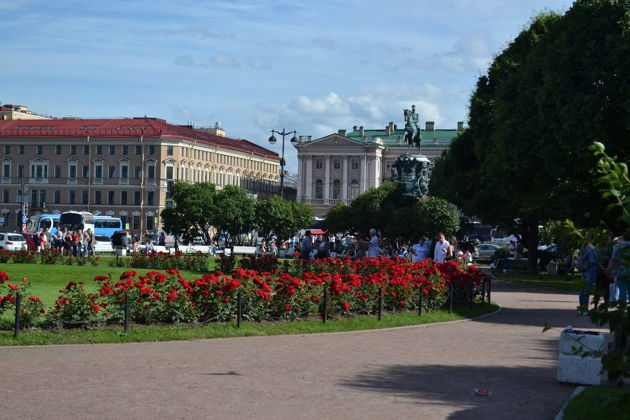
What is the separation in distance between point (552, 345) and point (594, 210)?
11.2 metres

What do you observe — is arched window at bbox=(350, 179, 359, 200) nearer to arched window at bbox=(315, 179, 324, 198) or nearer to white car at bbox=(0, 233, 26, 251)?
arched window at bbox=(315, 179, 324, 198)

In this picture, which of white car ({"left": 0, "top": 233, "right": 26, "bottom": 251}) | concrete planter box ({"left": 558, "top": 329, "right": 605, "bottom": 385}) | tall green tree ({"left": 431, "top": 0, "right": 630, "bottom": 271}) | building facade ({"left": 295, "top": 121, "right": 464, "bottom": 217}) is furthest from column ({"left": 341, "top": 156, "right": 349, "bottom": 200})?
concrete planter box ({"left": 558, "top": 329, "right": 605, "bottom": 385})

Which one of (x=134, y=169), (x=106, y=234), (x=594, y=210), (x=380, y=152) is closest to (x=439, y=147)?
(x=380, y=152)

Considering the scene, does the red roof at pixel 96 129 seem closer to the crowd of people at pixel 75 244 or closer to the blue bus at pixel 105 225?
the blue bus at pixel 105 225

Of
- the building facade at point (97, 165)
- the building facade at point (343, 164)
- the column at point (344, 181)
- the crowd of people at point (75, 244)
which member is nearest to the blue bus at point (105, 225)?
the building facade at point (97, 165)

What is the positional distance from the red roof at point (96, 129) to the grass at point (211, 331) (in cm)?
10127

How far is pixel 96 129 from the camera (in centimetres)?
12131

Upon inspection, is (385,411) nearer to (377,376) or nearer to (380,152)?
(377,376)

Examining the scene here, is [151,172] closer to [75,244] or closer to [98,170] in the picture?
[98,170]

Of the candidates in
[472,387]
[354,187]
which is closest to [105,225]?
[354,187]

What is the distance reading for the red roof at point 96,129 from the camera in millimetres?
118812

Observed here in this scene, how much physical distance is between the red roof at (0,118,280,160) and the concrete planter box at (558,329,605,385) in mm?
107869

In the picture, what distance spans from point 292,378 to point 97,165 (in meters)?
112

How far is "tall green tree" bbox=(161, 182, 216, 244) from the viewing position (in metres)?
77.6
